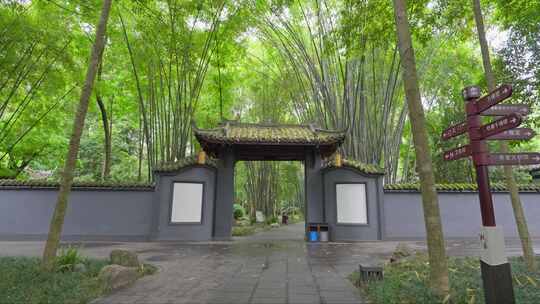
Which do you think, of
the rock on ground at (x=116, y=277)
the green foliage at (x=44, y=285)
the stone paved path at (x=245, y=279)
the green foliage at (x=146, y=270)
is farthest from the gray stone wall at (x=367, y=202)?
the green foliage at (x=44, y=285)

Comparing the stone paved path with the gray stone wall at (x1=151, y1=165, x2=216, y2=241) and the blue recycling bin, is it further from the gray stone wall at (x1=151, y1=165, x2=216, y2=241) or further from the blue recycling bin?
the blue recycling bin

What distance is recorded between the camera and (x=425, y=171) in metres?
3.00

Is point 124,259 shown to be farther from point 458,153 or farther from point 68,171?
point 458,153

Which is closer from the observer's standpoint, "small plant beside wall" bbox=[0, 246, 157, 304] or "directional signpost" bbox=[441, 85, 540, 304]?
"directional signpost" bbox=[441, 85, 540, 304]

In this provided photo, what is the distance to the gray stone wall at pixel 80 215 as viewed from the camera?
7.81 m

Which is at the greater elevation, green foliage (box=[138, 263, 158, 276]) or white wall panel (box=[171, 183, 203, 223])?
white wall panel (box=[171, 183, 203, 223])

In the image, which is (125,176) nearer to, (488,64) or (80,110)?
(80,110)

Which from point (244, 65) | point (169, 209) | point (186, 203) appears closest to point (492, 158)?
point (186, 203)

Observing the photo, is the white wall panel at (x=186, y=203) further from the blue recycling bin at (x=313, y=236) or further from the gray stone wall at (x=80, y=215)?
the blue recycling bin at (x=313, y=236)

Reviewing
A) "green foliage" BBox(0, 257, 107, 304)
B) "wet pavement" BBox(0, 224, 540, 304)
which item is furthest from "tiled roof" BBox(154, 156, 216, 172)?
"green foliage" BBox(0, 257, 107, 304)

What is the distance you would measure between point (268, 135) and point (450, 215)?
249 inches

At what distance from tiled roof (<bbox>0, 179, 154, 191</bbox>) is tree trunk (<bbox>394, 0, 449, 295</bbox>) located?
24.9ft

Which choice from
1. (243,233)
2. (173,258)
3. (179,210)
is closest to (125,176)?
(243,233)

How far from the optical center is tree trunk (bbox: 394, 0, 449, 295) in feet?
9.31
